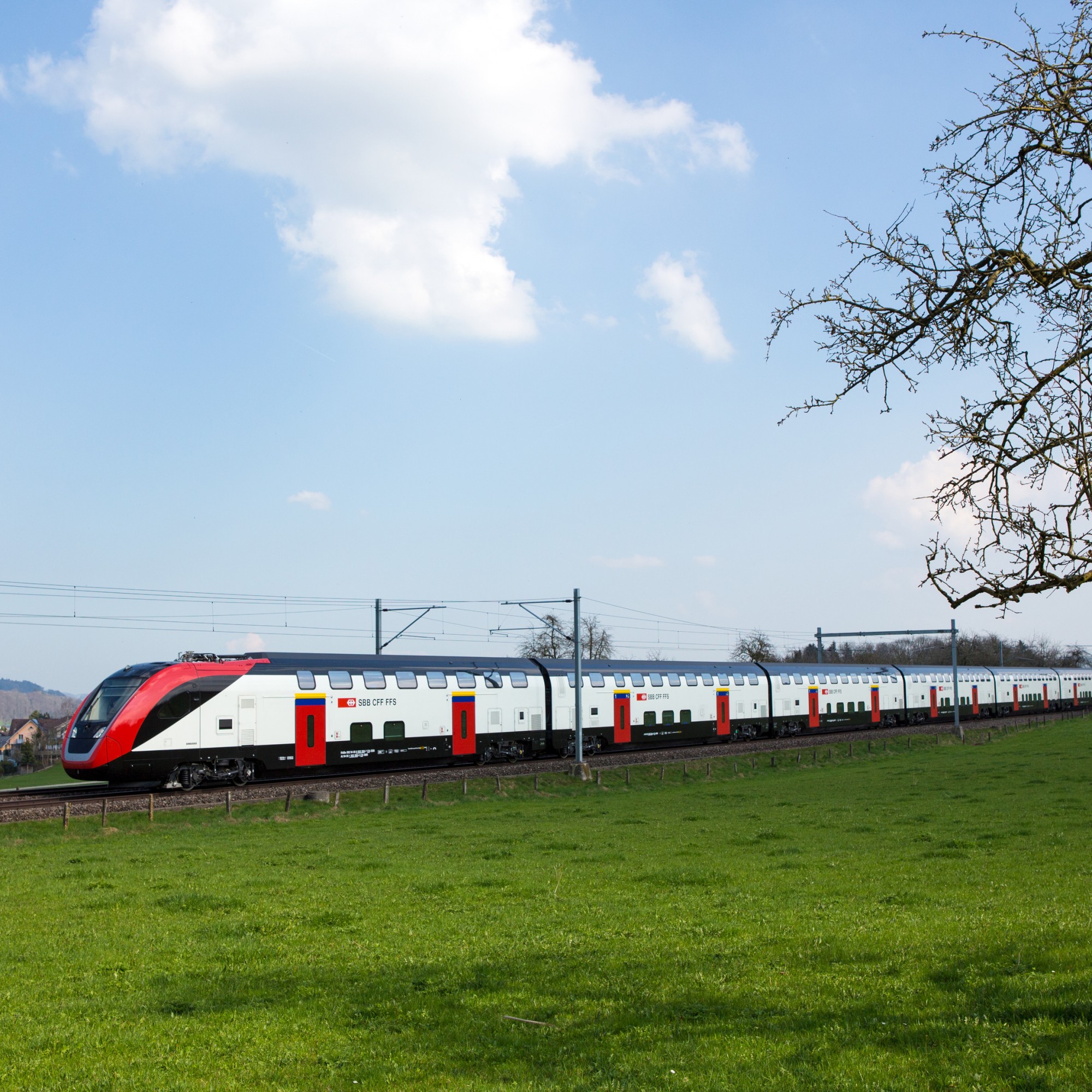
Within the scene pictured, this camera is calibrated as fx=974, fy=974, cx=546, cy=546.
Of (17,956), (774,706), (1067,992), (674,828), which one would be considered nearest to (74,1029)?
(17,956)

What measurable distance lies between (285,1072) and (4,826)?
804 inches

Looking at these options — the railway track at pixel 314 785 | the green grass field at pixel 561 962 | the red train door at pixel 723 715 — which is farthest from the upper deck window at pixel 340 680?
the red train door at pixel 723 715

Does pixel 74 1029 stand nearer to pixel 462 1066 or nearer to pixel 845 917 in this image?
pixel 462 1066

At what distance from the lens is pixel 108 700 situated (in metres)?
29.9

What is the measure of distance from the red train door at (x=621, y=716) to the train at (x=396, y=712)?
0.21 ft

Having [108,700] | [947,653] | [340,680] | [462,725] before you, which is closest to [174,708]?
[108,700]

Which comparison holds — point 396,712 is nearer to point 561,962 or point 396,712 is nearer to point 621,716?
point 621,716

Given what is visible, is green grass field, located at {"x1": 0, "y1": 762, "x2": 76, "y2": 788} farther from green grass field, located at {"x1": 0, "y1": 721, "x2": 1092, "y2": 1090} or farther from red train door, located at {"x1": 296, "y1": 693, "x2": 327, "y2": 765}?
green grass field, located at {"x1": 0, "y1": 721, "x2": 1092, "y2": 1090}

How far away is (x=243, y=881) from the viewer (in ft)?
53.3

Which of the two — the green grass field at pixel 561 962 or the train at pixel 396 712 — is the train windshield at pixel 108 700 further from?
the green grass field at pixel 561 962

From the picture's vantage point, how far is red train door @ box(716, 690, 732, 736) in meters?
51.8

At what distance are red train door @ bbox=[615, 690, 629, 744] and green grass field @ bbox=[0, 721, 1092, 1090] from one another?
23.2m

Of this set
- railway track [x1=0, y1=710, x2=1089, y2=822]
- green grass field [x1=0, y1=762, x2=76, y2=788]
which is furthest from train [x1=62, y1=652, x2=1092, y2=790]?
green grass field [x1=0, y1=762, x2=76, y2=788]

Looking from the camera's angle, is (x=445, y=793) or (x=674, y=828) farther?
→ (x=445, y=793)
